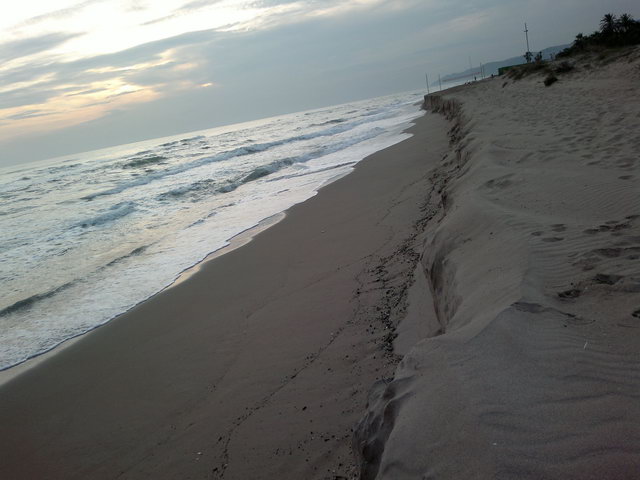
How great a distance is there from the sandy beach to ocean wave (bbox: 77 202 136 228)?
839cm

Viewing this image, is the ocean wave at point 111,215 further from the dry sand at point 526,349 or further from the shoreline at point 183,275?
the dry sand at point 526,349

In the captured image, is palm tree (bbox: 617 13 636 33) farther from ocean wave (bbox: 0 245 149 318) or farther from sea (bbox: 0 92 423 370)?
ocean wave (bbox: 0 245 149 318)

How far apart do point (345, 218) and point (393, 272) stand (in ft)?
11.2

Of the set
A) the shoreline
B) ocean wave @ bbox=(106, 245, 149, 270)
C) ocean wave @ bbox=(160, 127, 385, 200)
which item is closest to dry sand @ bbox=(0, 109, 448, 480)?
the shoreline

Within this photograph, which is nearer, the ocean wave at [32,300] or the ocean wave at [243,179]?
the ocean wave at [32,300]

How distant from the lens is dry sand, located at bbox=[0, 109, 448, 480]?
3037 mm

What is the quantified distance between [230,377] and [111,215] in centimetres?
1249

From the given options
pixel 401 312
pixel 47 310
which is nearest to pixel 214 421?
pixel 401 312

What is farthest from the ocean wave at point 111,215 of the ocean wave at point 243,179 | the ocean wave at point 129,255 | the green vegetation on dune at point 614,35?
the green vegetation on dune at point 614,35

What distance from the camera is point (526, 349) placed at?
2.16m

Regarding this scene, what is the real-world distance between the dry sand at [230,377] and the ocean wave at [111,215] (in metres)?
8.65

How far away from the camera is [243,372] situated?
3.98 m

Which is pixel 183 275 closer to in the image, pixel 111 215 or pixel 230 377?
pixel 230 377

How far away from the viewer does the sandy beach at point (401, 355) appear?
177cm
